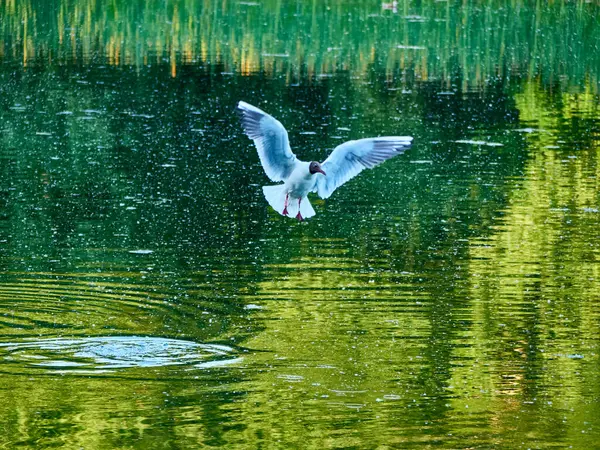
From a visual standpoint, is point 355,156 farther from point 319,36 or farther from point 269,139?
point 319,36

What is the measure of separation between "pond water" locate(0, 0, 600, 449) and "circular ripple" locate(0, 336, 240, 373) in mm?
34

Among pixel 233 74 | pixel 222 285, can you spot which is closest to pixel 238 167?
pixel 222 285

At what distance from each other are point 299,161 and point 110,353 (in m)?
2.82

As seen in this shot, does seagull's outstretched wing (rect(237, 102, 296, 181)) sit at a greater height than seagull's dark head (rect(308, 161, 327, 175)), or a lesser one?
greater

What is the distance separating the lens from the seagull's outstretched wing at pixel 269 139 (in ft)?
43.9

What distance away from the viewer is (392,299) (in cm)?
1473

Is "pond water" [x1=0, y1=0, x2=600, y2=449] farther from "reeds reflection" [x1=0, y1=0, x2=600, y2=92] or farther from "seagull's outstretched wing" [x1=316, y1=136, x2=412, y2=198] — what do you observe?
"seagull's outstretched wing" [x1=316, y1=136, x2=412, y2=198]

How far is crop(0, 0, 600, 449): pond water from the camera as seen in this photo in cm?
1109

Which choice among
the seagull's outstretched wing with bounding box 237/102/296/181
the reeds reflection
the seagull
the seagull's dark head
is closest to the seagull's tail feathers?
the seagull

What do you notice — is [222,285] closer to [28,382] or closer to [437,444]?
[28,382]

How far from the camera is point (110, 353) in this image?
40.8 ft

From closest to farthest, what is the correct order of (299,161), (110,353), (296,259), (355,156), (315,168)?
(110,353) < (315,168) < (355,156) < (299,161) < (296,259)

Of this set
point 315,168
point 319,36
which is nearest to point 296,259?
point 315,168

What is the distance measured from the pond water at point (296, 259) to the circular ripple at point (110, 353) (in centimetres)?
3
